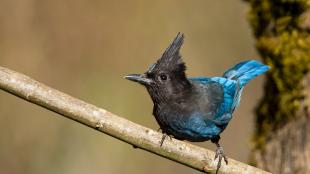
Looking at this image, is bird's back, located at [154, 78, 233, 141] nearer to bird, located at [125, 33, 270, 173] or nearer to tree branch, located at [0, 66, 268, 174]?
bird, located at [125, 33, 270, 173]

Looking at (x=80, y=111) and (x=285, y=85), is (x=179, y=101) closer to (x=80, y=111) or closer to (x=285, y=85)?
(x=285, y=85)

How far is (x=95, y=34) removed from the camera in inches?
315

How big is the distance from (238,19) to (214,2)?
36 centimetres

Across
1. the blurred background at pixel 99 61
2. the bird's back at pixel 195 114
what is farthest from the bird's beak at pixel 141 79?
the blurred background at pixel 99 61

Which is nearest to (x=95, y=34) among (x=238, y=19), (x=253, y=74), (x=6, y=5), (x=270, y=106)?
(x=6, y=5)

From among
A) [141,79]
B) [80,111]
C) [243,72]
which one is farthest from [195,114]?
[80,111]

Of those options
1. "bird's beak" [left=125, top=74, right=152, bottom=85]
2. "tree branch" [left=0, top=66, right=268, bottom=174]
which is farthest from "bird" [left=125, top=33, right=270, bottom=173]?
"tree branch" [left=0, top=66, right=268, bottom=174]

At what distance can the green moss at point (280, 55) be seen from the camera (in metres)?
5.24

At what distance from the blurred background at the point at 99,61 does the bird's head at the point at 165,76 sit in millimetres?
2320

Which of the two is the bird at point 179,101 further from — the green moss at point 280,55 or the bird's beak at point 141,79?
the green moss at point 280,55

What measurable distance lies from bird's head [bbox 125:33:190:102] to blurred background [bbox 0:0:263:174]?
232cm

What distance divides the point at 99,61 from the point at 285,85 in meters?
3.09

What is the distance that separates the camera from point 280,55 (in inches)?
213

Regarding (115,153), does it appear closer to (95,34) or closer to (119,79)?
(119,79)
